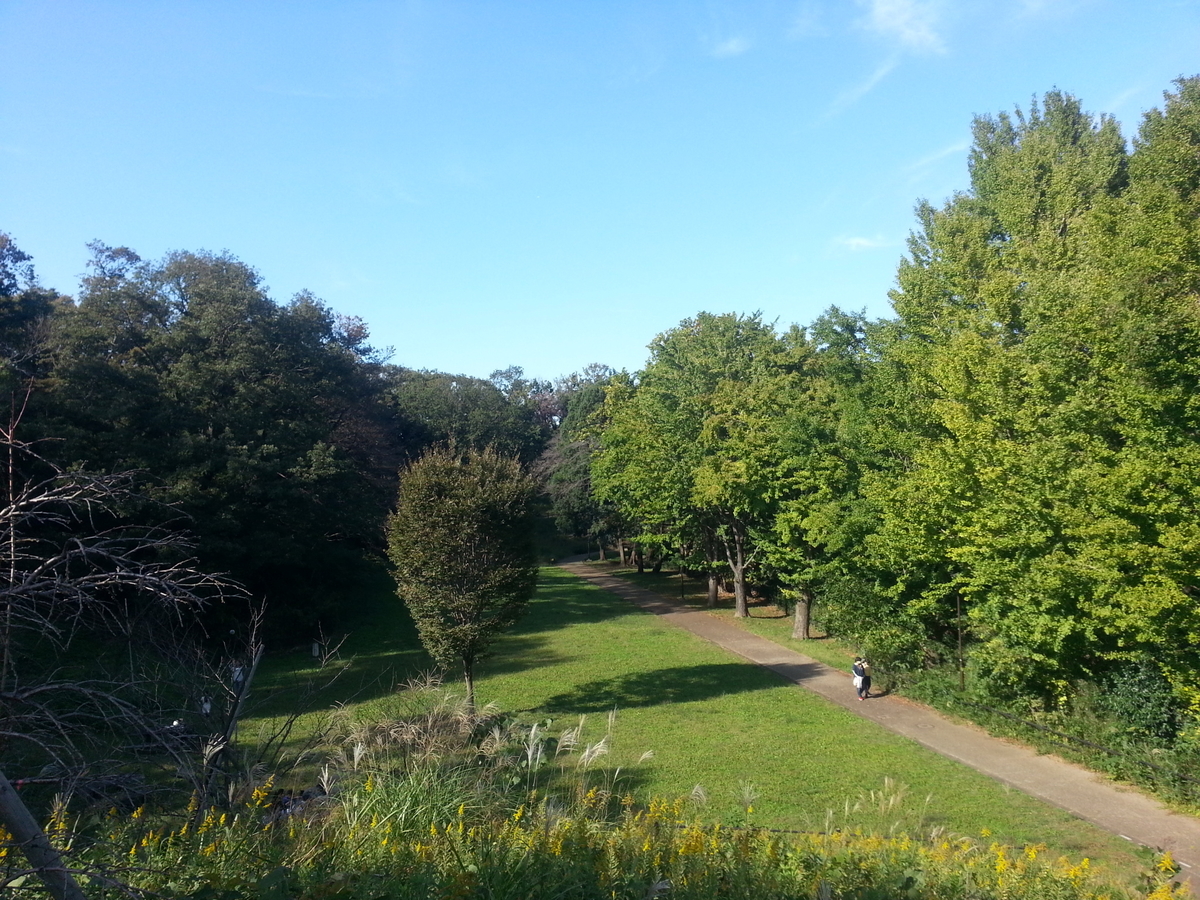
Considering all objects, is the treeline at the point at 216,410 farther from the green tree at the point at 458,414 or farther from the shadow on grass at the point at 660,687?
the green tree at the point at 458,414

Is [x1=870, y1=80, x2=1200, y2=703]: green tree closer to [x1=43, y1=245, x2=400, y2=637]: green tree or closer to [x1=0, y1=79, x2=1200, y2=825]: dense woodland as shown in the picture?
[x1=0, y1=79, x2=1200, y2=825]: dense woodland

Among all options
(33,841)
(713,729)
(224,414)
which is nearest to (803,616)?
(713,729)

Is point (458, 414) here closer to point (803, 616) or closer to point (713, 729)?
point (803, 616)

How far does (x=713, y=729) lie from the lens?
16422 mm

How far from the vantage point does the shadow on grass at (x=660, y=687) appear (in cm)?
1872

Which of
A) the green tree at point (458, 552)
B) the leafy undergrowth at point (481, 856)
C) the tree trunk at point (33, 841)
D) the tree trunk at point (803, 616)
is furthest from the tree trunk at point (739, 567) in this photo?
the tree trunk at point (33, 841)

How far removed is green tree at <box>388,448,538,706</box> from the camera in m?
16.3

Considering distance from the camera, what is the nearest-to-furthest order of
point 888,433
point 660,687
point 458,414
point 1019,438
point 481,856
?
point 481,856
point 1019,438
point 888,433
point 660,687
point 458,414

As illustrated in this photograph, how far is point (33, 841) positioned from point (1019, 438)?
1549cm

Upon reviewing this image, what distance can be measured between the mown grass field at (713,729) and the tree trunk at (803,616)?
3155mm

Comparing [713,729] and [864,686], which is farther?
[864,686]

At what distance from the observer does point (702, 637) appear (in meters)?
26.9

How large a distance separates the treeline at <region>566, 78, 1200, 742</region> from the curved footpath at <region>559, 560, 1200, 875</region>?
1170 millimetres

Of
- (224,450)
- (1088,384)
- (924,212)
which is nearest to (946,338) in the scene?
(1088,384)
